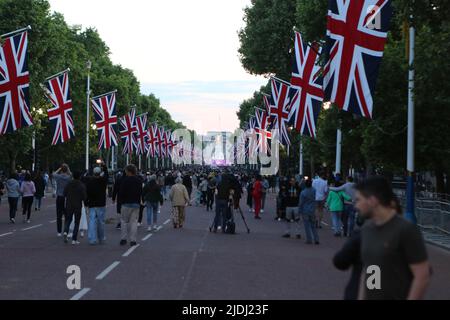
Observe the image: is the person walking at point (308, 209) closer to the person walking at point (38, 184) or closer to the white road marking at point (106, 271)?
the white road marking at point (106, 271)

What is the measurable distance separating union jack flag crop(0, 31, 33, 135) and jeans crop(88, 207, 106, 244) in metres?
10.4

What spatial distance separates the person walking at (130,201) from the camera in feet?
56.9

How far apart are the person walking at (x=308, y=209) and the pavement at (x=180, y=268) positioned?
13.5 inches

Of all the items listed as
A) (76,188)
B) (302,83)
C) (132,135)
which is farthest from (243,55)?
(76,188)

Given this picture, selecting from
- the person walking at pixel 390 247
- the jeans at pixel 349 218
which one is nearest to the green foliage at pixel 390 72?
the jeans at pixel 349 218

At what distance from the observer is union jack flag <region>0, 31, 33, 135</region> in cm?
2656

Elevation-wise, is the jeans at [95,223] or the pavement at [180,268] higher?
the jeans at [95,223]

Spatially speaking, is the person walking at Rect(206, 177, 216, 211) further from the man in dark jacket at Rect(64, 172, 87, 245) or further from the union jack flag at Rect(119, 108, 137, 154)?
the union jack flag at Rect(119, 108, 137, 154)

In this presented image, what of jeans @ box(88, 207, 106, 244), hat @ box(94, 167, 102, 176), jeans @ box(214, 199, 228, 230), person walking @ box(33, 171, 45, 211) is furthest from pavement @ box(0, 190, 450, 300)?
person walking @ box(33, 171, 45, 211)

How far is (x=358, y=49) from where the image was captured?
58.4 ft

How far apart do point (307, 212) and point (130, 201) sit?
4.68 m

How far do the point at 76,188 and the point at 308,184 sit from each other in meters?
5.88

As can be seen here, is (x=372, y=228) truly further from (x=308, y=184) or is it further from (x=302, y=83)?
(x=302, y=83)

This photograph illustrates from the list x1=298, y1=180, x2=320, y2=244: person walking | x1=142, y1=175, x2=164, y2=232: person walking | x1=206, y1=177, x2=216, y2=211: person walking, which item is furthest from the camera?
x1=206, y1=177, x2=216, y2=211: person walking
